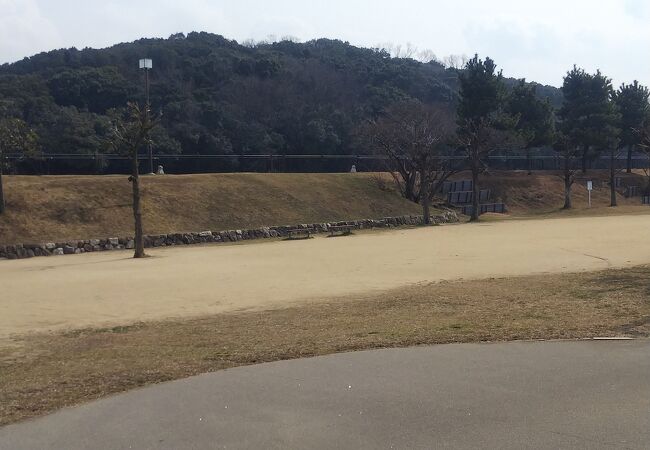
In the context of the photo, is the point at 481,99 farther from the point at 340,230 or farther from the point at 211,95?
the point at 211,95

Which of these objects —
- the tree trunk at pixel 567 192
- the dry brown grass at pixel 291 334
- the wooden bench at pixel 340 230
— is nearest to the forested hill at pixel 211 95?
the wooden bench at pixel 340 230

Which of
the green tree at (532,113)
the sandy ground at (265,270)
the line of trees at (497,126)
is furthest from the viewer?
the green tree at (532,113)

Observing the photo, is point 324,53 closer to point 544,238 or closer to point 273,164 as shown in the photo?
point 273,164

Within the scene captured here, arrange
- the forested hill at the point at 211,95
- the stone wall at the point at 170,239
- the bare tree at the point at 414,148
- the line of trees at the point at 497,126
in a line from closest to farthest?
the stone wall at the point at 170,239 < the bare tree at the point at 414,148 < the line of trees at the point at 497,126 < the forested hill at the point at 211,95

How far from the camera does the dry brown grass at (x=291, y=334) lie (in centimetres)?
664

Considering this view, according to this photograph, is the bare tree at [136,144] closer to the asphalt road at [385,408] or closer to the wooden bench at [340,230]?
the wooden bench at [340,230]

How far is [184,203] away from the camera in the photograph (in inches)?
1374

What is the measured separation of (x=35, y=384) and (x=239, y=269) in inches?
517

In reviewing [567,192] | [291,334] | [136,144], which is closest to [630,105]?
[567,192]

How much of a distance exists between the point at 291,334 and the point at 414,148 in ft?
115

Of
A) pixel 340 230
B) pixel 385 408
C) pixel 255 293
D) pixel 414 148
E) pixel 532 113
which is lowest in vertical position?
pixel 340 230

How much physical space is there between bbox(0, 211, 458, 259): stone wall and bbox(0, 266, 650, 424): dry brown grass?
60.7 feet

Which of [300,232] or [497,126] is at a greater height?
[497,126]

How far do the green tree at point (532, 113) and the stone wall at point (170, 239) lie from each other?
20.8 meters
